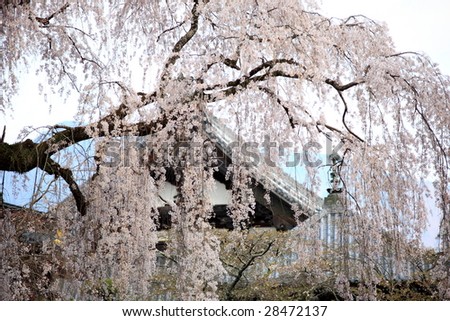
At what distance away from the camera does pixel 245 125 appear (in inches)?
141

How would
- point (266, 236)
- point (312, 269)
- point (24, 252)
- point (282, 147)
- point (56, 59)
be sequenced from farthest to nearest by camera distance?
1. point (266, 236)
2. point (312, 269)
3. point (24, 252)
4. point (56, 59)
5. point (282, 147)

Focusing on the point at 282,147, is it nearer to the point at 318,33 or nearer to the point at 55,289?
the point at 318,33

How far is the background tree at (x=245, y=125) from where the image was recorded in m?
3.38

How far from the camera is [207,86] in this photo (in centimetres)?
352

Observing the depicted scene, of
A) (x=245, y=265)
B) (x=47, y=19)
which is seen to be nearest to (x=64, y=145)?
(x=47, y=19)

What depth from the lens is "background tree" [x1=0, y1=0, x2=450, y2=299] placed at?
3383 millimetres

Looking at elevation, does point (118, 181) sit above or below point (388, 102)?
below

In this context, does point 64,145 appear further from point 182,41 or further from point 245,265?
point 245,265

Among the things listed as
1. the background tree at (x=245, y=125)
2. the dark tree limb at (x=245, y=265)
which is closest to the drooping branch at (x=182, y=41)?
the background tree at (x=245, y=125)

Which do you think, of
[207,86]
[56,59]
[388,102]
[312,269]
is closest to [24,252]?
[56,59]

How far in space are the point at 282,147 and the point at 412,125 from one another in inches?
30.1

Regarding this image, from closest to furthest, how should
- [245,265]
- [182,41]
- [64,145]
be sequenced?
[64,145], [182,41], [245,265]

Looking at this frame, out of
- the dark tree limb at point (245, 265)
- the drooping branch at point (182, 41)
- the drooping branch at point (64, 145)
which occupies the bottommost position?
the dark tree limb at point (245, 265)

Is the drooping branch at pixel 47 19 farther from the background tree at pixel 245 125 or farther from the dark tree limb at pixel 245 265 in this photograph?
the dark tree limb at pixel 245 265
